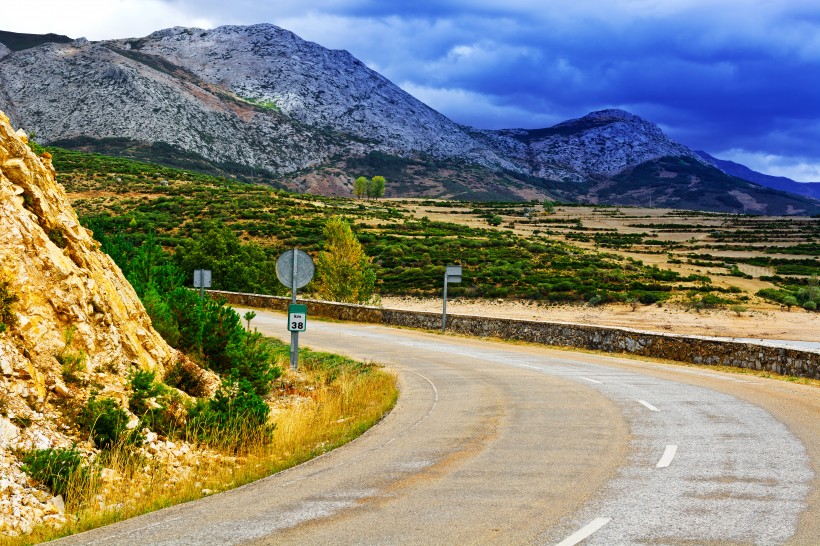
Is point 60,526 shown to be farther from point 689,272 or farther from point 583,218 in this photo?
point 583,218

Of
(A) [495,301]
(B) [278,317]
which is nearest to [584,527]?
(B) [278,317]

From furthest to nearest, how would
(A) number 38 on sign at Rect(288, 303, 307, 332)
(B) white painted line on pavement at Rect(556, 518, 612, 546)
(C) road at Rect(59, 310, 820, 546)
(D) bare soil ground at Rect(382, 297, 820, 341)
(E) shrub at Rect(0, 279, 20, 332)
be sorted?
(D) bare soil ground at Rect(382, 297, 820, 341) < (A) number 38 on sign at Rect(288, 303, 307, 332) < (E) shrub at Rect(0, 279, 20, 332) < (C) road at Rect(59, 310, 820, 546) < (B) white painted line on pavement at Rect(556, 518, 612, 546)

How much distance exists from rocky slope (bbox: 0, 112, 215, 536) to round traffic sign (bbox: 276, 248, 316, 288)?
14.0ft

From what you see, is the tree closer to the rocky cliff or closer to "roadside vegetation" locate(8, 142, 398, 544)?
"roadside vegetation" locate(8, 142, 398, 544)

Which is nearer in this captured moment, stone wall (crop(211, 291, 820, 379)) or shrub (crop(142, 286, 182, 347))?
shrub (crop(142, 286, 182, 347))

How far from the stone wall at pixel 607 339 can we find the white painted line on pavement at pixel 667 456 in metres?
11.5

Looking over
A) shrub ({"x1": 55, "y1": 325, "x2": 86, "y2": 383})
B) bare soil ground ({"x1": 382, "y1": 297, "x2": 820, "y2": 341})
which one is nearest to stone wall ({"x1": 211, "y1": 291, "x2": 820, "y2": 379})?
bare soil ground ({"x1": 382, "y1": 297, "x2": 820, "y2": 341})

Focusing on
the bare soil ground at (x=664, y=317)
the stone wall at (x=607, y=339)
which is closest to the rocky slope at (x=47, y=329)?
the stone wall at (x=607, y=339)

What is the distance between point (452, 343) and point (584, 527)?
24.3m

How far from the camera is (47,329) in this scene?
10.6 m

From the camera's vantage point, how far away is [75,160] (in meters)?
118

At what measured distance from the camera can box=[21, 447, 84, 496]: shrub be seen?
835cm

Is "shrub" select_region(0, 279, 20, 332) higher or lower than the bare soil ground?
higher

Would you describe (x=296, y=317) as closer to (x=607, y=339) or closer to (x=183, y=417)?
(x=183, y=417)
